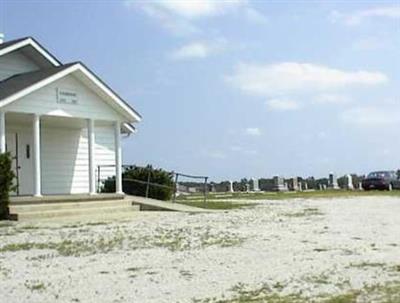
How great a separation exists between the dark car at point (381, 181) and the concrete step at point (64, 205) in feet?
101

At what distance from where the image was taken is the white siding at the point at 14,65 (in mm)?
25625

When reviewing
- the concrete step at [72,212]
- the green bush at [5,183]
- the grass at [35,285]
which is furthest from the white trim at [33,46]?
the grass at [35,285]

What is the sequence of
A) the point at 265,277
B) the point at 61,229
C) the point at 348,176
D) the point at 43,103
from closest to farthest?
1. the point at 265,277
2. the point at 61,229
3. the point at 43,103
4. the point at 348,176

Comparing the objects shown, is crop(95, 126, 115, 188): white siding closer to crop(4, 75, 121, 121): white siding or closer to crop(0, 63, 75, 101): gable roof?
crop(4, 75, 121, 121): white siding

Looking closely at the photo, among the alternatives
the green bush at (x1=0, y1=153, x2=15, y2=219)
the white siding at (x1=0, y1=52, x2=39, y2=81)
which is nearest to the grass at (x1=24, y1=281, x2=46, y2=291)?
the green bush at (x1=0, y1=153, x2=15, y2=219)

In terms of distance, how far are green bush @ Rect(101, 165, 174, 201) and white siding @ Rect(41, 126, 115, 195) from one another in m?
1.07

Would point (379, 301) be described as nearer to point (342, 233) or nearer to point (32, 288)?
point (32, 288)

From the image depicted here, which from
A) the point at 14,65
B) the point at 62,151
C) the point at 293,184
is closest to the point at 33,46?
the point at 14,65

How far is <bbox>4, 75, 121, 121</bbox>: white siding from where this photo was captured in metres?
22.3

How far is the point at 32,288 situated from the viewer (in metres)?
9.19

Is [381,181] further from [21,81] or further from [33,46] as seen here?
[21,81]

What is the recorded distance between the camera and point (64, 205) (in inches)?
840

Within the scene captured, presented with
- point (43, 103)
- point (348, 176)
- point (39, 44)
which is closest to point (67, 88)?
point (43, 103)

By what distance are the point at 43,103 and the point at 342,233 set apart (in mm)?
11781
